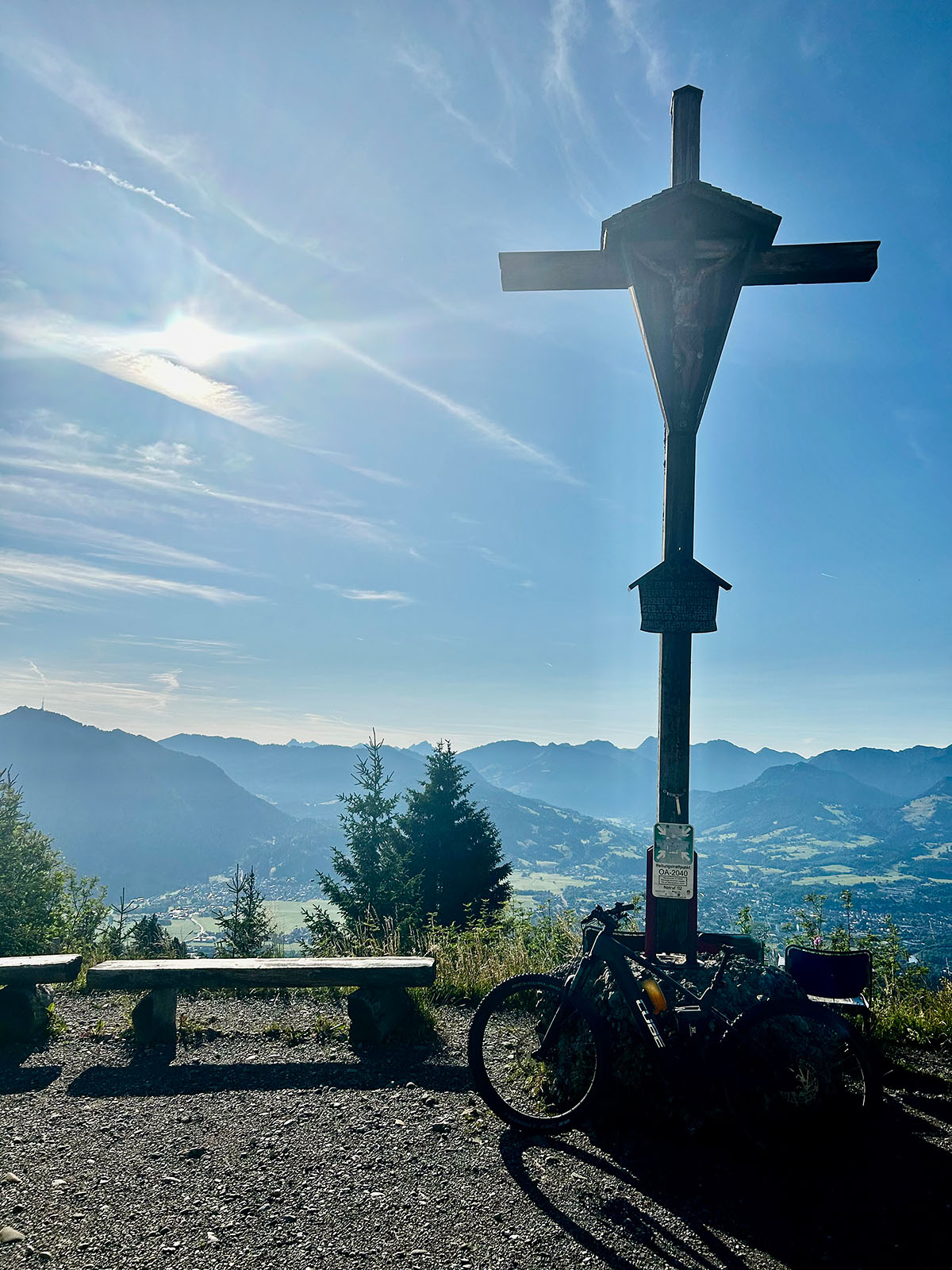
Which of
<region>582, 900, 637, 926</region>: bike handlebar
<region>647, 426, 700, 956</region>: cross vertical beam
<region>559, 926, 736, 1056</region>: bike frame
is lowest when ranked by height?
<region>559, 926, 736, 1056</region>: bike frame

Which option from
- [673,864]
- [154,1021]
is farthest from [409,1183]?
[154,1021]

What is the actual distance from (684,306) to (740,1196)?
620 centimetres

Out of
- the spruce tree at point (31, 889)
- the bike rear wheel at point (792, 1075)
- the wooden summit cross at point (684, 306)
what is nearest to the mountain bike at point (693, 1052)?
the bike rear wheel at point (792, 1075)

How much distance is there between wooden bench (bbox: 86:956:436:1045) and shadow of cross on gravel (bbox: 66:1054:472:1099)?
0.43 m

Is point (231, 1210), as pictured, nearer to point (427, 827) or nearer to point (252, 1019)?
point (252, 1019)

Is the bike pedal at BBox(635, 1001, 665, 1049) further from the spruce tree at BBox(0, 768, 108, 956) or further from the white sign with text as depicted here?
the spruce tree at BBox(0, 768, 108, 956)

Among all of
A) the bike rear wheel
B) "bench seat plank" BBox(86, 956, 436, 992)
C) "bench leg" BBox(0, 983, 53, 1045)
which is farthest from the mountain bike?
"bench leg" BBox(0, 983, 53, 1045)

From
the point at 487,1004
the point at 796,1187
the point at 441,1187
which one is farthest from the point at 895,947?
the point at 441,1187

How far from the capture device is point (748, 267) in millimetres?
6051

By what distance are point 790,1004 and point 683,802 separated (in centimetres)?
159

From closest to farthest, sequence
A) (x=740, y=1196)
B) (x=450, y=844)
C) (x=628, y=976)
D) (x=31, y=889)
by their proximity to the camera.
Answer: (x=740, y=1196) → (x=628, y=976) → (x=31, y=889) → (x=450, y=844)

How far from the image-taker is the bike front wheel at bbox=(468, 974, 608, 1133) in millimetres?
4531

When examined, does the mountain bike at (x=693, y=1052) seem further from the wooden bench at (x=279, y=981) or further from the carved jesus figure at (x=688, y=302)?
the carved jesus figure at (x=688, y=302)

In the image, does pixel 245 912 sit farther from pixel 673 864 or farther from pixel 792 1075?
pixel 792 1075
